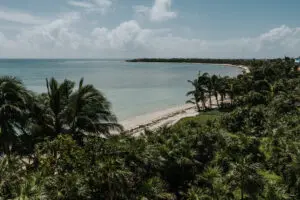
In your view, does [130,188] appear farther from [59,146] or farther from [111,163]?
[59,146]

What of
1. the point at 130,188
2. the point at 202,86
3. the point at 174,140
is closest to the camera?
the point at 130,188

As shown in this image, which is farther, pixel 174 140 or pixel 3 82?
pixel 174 140

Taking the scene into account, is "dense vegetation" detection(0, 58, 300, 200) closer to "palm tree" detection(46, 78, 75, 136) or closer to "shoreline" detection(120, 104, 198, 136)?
"palm tree" detection(46, 78, 75, 136)

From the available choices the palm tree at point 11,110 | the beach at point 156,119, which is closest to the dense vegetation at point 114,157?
the palm tree at point 11,110

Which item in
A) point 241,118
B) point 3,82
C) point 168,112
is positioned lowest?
point 168,112

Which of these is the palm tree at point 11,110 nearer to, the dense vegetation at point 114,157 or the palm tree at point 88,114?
the dense vegetation at point 114,157

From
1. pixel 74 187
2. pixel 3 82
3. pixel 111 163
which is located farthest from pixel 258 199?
pixel 3 82
